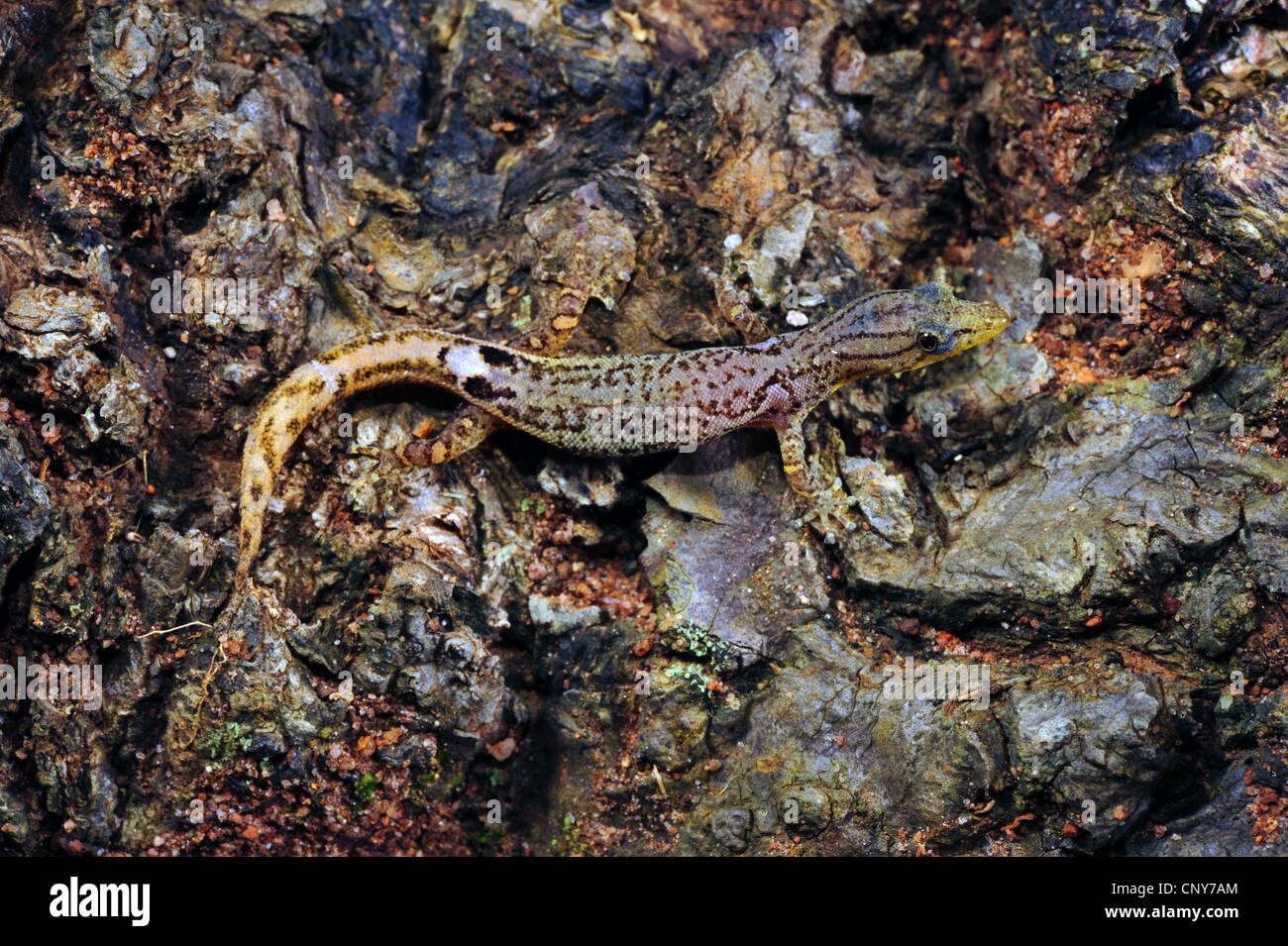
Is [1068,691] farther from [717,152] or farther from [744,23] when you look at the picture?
[744,23]

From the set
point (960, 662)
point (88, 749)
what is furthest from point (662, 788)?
point (88, 749)

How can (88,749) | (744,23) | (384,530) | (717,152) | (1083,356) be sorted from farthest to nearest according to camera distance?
(744,23) → (717,152) → (1083,356) → (384,530) → (88,749)

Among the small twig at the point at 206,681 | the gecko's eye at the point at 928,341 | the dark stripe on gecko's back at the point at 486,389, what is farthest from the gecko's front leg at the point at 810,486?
the small twig at the point at 206,681

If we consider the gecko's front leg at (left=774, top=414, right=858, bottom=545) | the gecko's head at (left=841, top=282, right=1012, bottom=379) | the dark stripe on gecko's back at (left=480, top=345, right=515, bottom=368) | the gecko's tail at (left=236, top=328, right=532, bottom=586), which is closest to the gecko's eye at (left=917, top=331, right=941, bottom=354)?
the gecko's head at (left=841, top=282, right=1012, bottom=379)

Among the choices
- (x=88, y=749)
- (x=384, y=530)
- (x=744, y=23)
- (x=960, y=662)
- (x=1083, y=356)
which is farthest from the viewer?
(x=744, y=23)

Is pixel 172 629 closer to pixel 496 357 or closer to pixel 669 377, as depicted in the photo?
pixel 496 357

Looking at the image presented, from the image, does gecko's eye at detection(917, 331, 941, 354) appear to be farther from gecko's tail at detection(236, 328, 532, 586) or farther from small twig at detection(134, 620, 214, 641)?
small twig at detection(134, 620, 214, 641)

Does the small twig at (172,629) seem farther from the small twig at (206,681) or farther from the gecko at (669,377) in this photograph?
the gecko at (669,377)
